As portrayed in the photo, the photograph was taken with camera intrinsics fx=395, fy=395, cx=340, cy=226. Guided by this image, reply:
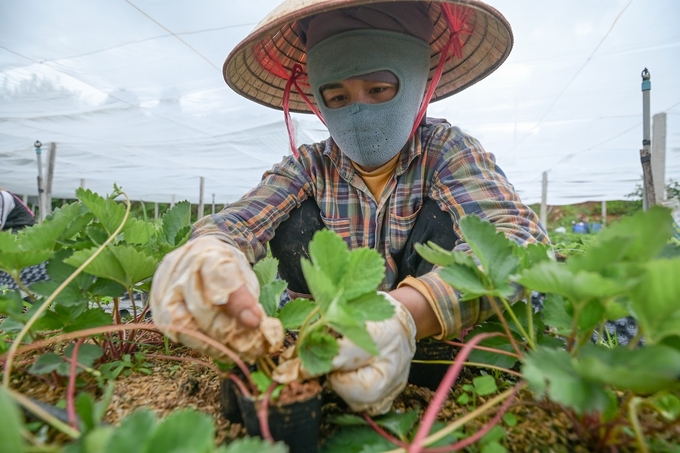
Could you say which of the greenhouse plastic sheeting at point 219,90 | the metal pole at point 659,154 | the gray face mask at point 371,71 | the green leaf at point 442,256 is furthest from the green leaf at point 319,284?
the metal pole at point 659,154

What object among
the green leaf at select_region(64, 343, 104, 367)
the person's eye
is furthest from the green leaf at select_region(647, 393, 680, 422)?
the person's eye

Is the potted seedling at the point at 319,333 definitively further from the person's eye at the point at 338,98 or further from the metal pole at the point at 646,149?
the metal pole at the point at 646,149

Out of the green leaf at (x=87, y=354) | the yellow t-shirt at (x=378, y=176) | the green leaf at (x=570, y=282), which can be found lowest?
the green leaf at (x=87, y=354)

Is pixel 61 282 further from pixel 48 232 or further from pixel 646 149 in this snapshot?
pixel 646 149

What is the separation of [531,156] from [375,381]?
290 inches

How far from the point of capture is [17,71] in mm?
3787

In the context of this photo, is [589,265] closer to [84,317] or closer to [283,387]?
[283,387]

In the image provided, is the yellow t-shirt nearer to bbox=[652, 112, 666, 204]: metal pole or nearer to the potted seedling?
the potted seedling

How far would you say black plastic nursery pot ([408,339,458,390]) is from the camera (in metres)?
0.55

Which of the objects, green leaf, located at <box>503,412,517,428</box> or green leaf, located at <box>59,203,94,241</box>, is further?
green leaf, located at <box>59,203,94,241</box>

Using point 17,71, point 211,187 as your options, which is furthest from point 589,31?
point 211,187

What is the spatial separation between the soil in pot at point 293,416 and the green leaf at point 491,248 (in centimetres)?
21

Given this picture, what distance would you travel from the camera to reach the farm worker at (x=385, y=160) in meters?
0.64

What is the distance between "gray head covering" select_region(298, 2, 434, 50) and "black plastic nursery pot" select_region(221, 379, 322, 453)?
2.60 feet
